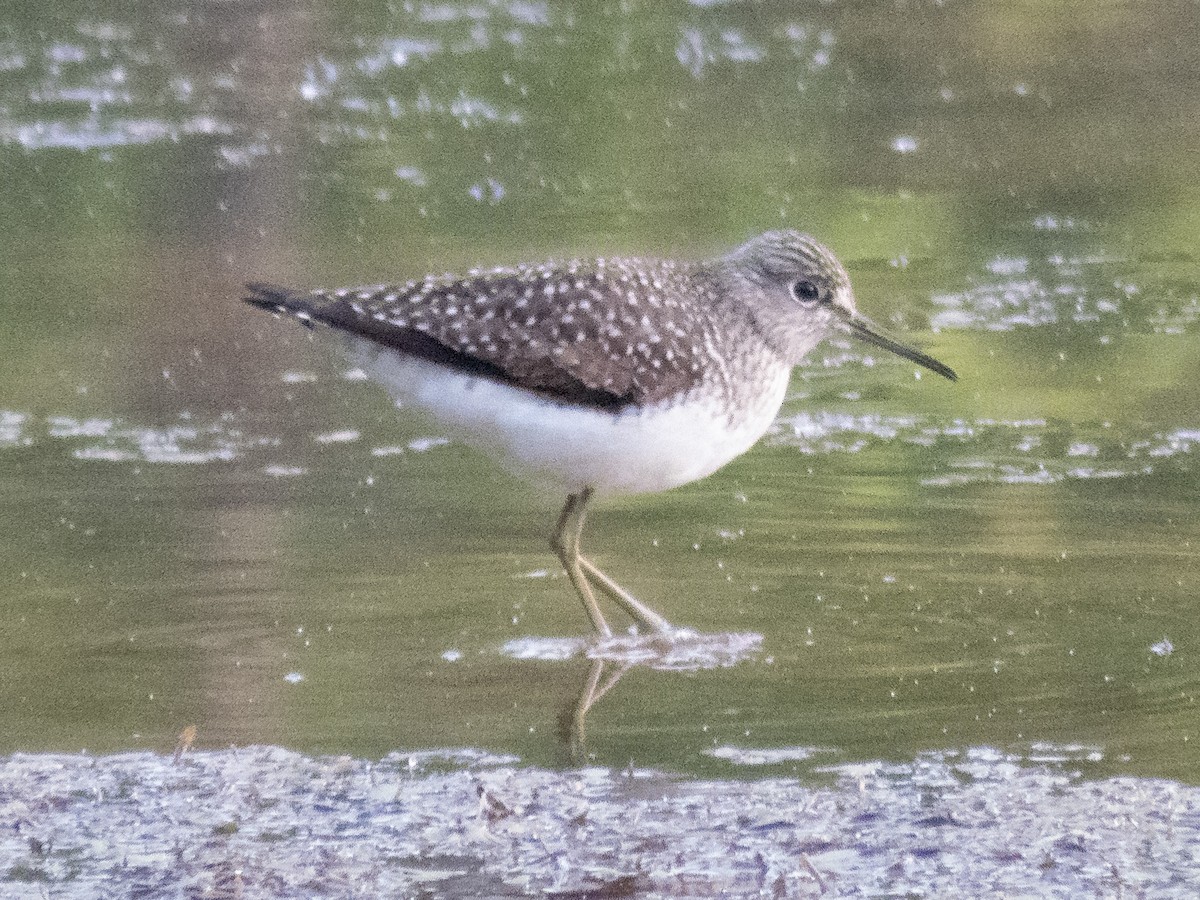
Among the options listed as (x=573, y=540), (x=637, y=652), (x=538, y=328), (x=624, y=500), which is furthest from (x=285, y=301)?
(x=624, y=500)

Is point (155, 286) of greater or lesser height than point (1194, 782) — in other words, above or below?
below

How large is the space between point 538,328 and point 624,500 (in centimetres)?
140

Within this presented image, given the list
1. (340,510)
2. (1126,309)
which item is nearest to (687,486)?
(340,510)

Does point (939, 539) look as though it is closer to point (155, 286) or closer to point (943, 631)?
point (943, 631)

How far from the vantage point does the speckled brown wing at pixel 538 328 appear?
226 inches

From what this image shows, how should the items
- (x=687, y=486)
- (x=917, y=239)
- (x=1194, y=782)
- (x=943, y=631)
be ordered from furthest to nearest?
1. (x=917, y=239)
2. (x=687, y=486)
3. (x=943, y=631)
4. (x=1194, y=782)

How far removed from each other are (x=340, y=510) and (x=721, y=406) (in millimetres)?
1435

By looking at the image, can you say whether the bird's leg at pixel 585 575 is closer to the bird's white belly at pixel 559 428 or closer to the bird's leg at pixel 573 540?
the bird's leg at pixel 573 540

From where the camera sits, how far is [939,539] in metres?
6.45

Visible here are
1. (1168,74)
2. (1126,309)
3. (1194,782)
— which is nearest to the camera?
(1194,782)

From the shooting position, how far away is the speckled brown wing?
5750 mm

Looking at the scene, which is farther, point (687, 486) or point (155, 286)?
point (155, 286)

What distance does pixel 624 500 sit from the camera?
23.3 ft

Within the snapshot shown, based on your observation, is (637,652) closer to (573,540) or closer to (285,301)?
(573,540)
